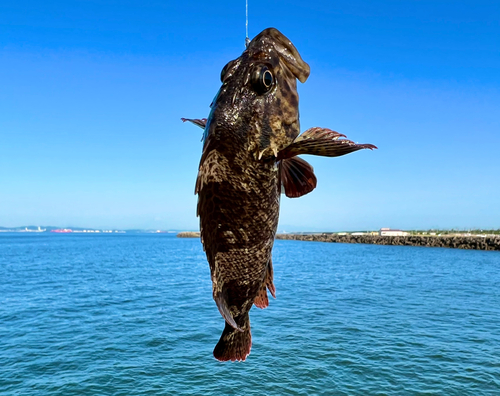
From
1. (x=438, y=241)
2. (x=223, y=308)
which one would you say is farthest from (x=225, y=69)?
(x=438, y=241)

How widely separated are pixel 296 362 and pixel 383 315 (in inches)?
408

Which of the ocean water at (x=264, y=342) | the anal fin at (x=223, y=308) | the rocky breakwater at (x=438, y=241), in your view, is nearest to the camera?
the anal fin at (x=223, y=308)

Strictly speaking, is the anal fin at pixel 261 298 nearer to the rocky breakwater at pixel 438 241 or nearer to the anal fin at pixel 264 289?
the anal fin at pixel 264 289

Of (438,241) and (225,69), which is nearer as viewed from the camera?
(225,69)

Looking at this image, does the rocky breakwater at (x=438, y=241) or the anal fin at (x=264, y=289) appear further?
the rocky breakwater at (x=438, y=241)

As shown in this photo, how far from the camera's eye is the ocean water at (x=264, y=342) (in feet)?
46.5

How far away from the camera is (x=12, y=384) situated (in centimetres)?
1409

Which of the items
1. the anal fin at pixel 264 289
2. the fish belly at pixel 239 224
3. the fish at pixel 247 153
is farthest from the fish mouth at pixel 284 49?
the anal fin at pixel 264 289

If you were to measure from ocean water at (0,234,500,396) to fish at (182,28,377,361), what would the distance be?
12.8m

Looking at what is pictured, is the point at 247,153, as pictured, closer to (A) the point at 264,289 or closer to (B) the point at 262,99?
(B) the point at 262,99

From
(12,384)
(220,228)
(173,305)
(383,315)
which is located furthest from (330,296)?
(220,228)

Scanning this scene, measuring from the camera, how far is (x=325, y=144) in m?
2.21

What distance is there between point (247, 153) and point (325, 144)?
0.54 m

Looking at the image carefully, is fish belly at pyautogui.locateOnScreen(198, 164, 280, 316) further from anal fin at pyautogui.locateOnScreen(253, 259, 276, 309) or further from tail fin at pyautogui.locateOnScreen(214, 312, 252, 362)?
tail fin at pyautogui.locateOnScreen(214, 312, 252, 362)
